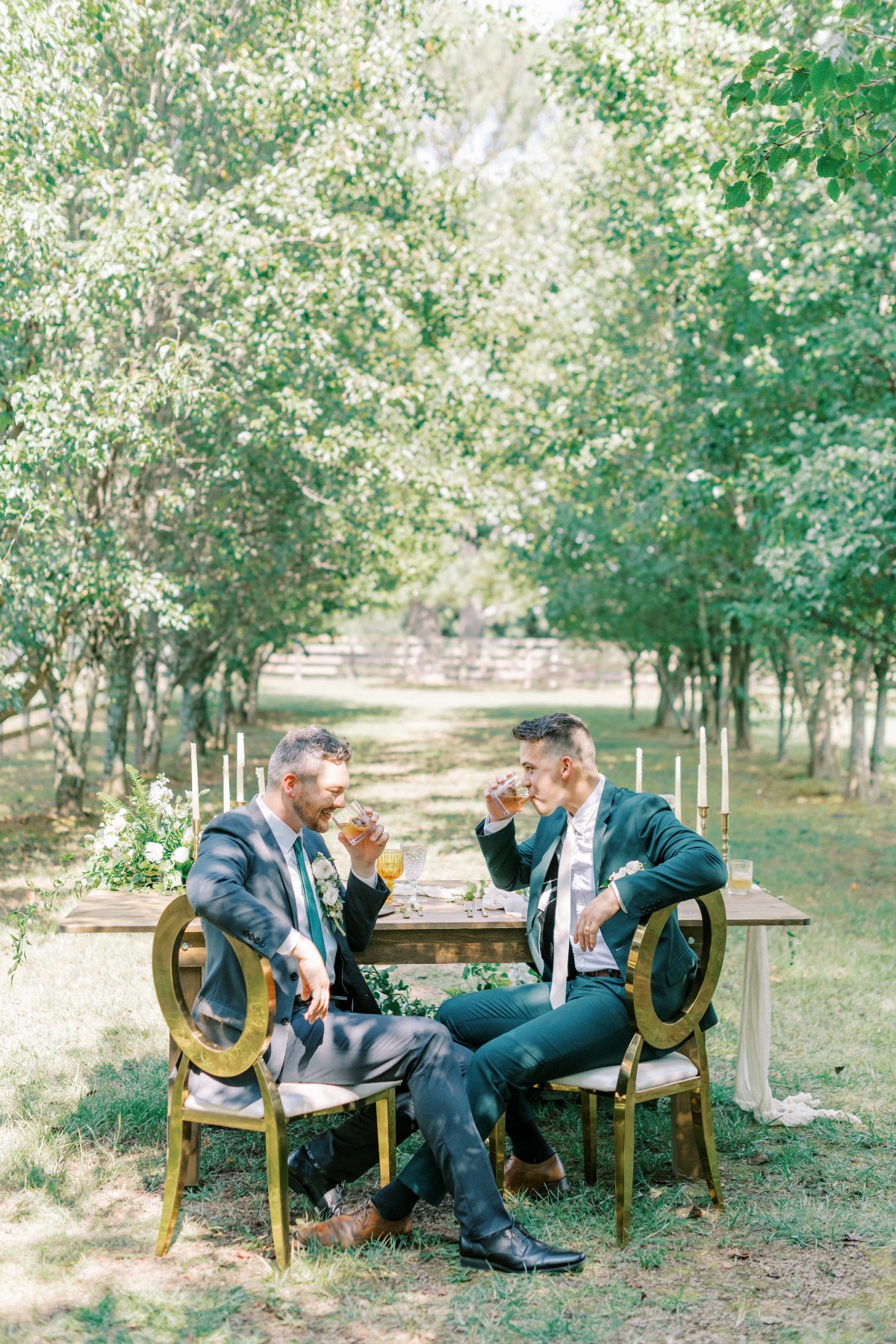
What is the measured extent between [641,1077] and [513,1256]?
66 cm

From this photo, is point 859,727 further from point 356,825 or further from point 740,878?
point 356,825

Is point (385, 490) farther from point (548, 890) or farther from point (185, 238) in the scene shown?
point (548, 890)

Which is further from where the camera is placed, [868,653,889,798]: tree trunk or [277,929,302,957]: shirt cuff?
[868,653,889,798]: tree trunk

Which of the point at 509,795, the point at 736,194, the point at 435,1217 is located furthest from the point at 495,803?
the point at 736,194

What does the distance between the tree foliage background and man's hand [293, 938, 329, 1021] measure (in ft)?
12.1

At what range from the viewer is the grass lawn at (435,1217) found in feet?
11.5

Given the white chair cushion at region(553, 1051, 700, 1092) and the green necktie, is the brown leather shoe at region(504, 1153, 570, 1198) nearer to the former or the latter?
the white chair cushion at region(553, 1051, 700, 1092)

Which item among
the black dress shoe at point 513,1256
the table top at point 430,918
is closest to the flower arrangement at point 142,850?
the table top at point 430,918

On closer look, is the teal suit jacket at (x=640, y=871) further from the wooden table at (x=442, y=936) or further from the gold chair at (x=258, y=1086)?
the gold chair at (x=258, y=1086)

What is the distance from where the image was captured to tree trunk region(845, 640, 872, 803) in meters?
14.8

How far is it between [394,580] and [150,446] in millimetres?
14546

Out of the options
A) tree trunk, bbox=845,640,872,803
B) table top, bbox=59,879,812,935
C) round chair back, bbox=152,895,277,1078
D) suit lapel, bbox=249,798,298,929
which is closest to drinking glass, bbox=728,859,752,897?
table top, bbox=59,879,812,935

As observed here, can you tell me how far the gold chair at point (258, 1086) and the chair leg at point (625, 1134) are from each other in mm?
698

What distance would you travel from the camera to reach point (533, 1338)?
342 centimetres
